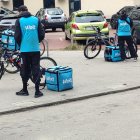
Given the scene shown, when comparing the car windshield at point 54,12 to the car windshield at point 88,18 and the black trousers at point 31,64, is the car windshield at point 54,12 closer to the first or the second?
the car windshield at point 88,18

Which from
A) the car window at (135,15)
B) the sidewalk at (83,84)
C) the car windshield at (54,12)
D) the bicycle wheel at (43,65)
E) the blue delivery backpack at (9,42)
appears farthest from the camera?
the car windshield at (54,12)

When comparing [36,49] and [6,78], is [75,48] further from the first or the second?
[36,49]

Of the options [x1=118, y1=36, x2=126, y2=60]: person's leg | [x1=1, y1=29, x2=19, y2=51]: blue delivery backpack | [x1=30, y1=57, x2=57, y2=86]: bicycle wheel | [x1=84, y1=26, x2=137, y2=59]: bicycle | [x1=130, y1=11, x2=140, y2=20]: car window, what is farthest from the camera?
[x1=130, y1=11, x2=140, y2=20]: car window

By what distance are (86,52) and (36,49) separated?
6.24 metres

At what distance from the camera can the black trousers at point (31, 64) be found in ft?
32.3

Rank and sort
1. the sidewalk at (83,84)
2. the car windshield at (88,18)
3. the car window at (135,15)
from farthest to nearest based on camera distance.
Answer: the car windshield at (88,18) → the car window at (135,15) → the sidewalk at (83,84)

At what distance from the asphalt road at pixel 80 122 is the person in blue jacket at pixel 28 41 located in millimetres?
1148

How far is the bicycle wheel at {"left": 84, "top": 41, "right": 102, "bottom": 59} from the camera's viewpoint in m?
15.9

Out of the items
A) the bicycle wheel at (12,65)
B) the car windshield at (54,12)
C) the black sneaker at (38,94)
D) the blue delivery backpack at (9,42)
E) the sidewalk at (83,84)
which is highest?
the blue delivery backpack at (9,42)

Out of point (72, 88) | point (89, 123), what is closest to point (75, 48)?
point (72, 88)

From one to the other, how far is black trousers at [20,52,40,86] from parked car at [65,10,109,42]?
11.3 metres

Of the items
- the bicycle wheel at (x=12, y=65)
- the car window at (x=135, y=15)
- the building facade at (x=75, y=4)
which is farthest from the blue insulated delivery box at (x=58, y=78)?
the building facade at (x=75, y=4)

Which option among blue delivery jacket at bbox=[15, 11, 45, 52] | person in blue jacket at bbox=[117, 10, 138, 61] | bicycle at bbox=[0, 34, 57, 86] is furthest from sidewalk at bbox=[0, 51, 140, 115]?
blue delivery jacket at bbox=[15, 11, 45, 52]

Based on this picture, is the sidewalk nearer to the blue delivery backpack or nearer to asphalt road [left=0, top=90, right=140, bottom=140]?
asphalt road [left=0, top=90, right=140, bottom=140]
